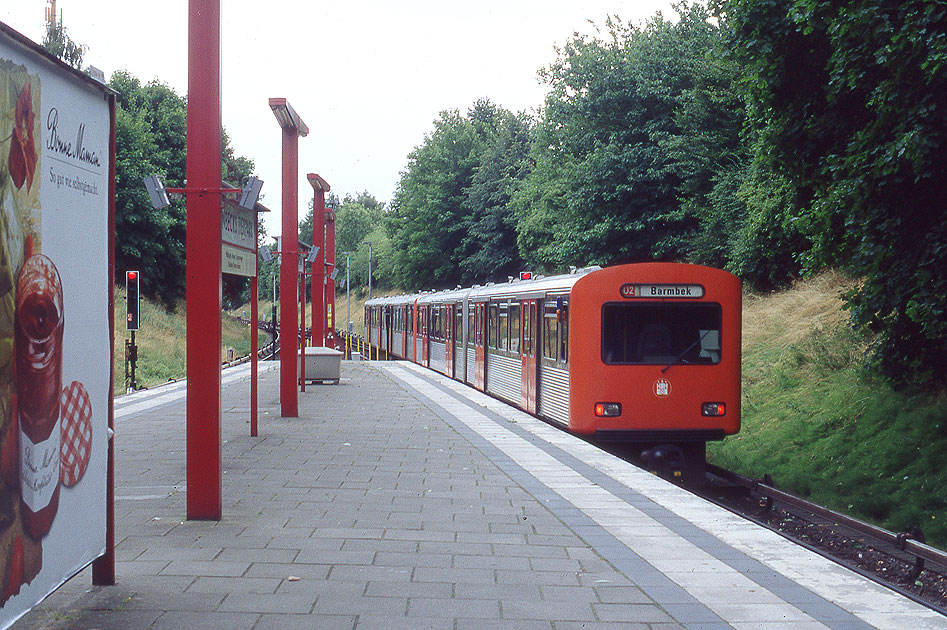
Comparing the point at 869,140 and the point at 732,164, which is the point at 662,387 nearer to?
the point at 869,140

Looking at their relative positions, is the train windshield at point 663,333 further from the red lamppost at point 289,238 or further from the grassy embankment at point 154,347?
the grassy embankment at point 154,347

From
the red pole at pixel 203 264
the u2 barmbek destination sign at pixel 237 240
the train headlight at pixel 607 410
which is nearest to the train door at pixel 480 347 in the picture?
the train headlight at pixel 607 410

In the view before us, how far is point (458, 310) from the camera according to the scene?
82.4 ft

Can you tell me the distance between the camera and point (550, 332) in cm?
1434

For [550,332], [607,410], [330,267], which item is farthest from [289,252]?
[330,267]

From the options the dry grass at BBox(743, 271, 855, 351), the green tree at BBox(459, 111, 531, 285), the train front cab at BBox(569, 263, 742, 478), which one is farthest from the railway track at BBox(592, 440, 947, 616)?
the green tree at BBox(459, 111, 531, 285)

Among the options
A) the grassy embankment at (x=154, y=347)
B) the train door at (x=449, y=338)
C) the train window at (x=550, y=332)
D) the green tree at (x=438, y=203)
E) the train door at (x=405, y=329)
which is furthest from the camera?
the green tree at (x=438, y=203)

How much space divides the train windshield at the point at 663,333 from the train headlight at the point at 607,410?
1.76ft

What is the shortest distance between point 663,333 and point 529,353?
3.78 m

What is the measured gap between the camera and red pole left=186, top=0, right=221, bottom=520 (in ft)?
23.0

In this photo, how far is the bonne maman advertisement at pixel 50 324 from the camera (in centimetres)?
368

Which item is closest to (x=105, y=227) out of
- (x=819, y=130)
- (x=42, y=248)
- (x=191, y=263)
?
(x=42, y=248)

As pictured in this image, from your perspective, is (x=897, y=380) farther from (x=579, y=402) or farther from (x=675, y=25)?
(x=675, y=25)

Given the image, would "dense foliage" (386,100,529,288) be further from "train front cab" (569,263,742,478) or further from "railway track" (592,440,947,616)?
"railway track" (592,440,947,616)
